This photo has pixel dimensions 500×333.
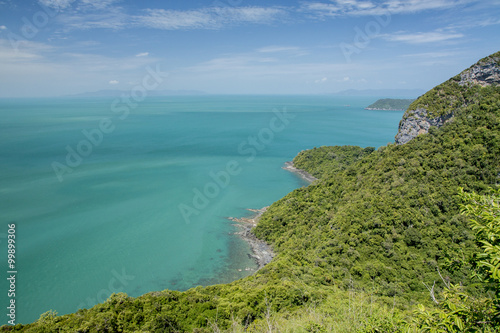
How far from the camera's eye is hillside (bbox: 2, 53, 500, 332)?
36.6 feet

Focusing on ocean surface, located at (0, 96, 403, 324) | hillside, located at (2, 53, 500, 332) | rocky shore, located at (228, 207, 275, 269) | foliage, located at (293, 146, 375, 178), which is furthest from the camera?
foliage, located at (293, 146, 375, 178)

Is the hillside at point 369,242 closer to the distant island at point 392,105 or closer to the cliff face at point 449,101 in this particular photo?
the cliff face at point 449,101

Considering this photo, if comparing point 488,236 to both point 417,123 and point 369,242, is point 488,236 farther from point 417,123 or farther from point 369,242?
point 417,123

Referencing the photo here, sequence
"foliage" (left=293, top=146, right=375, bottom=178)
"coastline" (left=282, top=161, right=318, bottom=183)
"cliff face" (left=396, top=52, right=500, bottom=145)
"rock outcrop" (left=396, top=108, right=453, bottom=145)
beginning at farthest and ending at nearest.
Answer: "foliage" (left=293, top=146, right=375, bottom=178), "coastline" (left=282, top=161, right=318, bottom=183), "rock outcrop" (left=396, top=108, right=453, bottom=145), "cliff face" (left=396, top=52, right=500, bottom=145)

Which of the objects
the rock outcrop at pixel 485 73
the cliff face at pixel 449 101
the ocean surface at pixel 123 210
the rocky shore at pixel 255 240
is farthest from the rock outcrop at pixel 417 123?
the ocean surface at pixel 123 210

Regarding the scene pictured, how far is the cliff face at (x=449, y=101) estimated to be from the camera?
20047 mm

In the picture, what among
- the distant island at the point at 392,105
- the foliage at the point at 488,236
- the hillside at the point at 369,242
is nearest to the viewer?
the foliage at the point at 488,236

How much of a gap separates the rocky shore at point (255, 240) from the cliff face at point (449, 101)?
13826 millimetres

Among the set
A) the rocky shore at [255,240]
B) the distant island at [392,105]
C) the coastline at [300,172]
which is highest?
the distant island at [392,105]

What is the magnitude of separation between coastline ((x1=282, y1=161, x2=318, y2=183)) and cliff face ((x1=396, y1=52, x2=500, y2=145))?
17845 millimetres

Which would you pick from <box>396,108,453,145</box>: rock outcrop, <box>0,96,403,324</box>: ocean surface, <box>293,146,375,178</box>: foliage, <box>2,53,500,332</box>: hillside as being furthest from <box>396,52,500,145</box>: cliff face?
<box>293,146,375,178</box>: foliage

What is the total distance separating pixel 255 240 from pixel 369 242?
9556mm

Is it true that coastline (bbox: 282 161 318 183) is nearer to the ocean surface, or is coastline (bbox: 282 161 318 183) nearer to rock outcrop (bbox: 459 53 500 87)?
the ocean surface

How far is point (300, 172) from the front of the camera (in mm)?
43438
